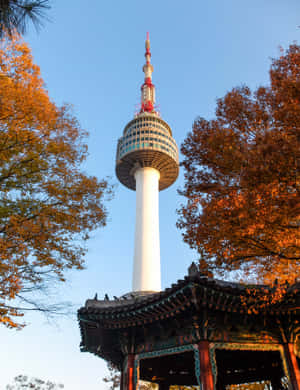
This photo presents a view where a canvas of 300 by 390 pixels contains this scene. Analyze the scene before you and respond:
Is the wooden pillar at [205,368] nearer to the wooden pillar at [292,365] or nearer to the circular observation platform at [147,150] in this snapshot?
the wooden pillar at [292,365]

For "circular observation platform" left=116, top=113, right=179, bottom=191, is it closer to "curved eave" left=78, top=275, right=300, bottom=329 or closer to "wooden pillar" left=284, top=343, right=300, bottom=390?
"curved eave" left=78, top=275, right=300, bottom=329

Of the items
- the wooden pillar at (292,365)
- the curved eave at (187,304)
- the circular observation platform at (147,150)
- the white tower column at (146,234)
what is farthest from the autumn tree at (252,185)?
the circular observation platform at (147,150)

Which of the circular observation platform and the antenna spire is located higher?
the antenna spire

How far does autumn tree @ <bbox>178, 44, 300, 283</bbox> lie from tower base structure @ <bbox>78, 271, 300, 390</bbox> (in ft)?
6.58

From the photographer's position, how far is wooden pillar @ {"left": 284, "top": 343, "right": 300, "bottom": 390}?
1036 cm

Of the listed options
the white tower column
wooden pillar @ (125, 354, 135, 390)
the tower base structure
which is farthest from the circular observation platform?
wooden pillar @ (125, 354, 135, 390)

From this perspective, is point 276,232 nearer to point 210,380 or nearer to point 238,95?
point 238,95

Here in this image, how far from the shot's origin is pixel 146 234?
1422 inches

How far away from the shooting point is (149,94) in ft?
160

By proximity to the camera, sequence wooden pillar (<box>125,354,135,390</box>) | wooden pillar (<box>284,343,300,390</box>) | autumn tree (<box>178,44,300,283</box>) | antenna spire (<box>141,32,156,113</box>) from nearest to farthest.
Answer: autumn tree (<box>178,44,300,283</box>) → wooden pillar (<box>284,343,300,390</box>) → wooden pillar (<box>125,354,135,390</box>) → antenna spire (<box>141,32,156,113</box>)

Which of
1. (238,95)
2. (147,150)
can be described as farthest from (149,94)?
(238,95)

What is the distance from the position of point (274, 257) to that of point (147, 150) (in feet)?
113

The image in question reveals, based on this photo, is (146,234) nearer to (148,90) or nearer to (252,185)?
(148,90)

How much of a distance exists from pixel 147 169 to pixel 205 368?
33.3m
